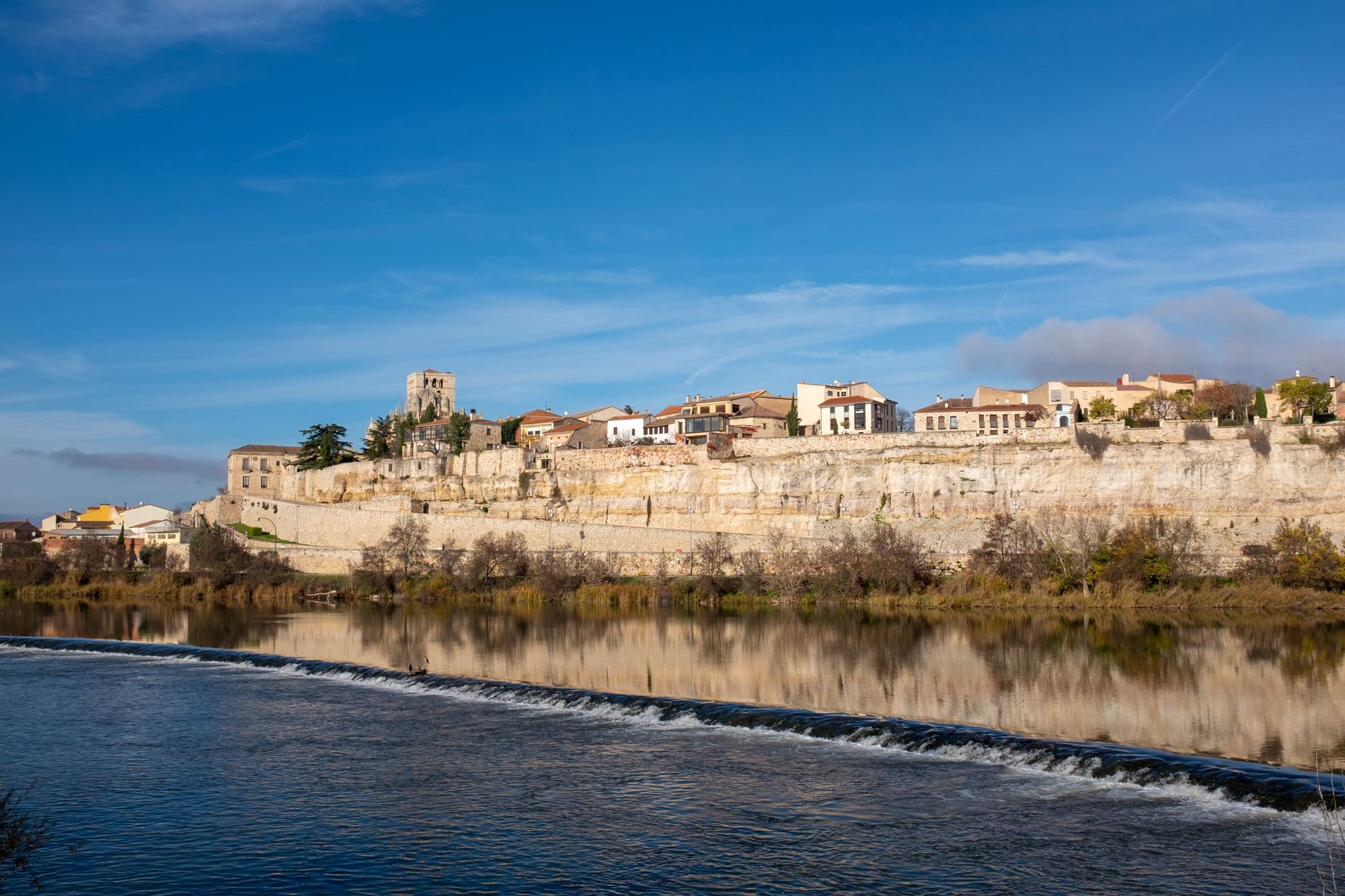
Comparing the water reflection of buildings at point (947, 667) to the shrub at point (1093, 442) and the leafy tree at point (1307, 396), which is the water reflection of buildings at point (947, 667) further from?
the leafy tree at point (1307, 396)

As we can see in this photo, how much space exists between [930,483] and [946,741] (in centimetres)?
3169

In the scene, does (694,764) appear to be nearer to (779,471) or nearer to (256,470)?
(779,471)

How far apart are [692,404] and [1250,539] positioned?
99.7 feet

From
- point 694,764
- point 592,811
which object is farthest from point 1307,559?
point 592,811

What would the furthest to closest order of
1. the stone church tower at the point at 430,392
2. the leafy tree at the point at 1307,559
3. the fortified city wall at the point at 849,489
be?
the stone church tower at the point at 430,392, the fortified city wall at the point at 849,489, the leafy tree at the point at 1307,559

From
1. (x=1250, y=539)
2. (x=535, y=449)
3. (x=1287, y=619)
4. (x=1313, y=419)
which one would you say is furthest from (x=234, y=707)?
(x=1313, y=419)

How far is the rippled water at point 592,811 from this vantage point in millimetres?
8992

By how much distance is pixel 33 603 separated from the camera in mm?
42969

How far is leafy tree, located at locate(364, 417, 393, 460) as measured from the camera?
6625 cm

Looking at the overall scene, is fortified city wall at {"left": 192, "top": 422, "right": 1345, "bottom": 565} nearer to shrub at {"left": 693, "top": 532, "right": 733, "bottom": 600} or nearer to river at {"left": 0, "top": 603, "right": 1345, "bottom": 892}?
shrub at {"left": 693, "top": 532, "right": 733, "bottom": 600}

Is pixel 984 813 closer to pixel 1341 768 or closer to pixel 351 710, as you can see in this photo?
pixel 1341 768

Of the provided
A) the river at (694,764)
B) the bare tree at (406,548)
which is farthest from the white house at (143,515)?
the river at (694,764)

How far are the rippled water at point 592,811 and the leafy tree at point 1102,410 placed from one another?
39.1m

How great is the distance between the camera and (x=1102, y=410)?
50000mm
